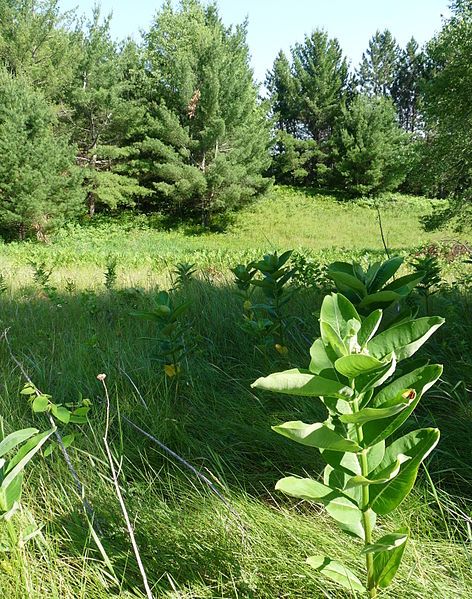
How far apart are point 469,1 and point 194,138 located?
15.2 m

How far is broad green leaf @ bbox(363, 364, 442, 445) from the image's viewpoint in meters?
0.83

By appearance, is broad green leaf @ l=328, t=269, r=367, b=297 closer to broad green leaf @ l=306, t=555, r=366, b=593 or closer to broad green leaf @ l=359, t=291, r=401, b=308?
broad green leaf @ l=359, t=291, r=401, b=308

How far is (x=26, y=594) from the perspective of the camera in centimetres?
115

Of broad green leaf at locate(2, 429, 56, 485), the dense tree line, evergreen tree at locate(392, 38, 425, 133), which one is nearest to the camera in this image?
broad green leaf at locate(2, 429, 56, 485)

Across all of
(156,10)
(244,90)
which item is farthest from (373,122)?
(156,10)

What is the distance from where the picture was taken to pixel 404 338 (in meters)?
0.86

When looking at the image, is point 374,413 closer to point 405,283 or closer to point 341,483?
point 341,483

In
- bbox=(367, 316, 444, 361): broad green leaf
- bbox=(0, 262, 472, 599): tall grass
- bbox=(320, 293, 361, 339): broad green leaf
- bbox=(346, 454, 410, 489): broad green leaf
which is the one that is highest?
bbox=(320, 293, 361, 339): broad green leaf

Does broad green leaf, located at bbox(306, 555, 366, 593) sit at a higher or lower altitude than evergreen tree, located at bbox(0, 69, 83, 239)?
lower

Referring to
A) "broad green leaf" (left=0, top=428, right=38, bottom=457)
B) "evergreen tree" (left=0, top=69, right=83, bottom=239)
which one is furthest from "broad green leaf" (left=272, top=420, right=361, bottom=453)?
"evergreen tree" (left=0, top=69, right=83, bottom=239)

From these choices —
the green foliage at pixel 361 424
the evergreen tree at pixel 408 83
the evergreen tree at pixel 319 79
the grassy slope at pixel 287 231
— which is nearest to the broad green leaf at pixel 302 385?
the green foliage at pixel 361 424

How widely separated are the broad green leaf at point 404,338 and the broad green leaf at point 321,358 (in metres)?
0.08

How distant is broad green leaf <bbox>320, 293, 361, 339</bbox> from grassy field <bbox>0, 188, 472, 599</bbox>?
0.59m

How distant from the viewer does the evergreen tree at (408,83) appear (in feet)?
167
